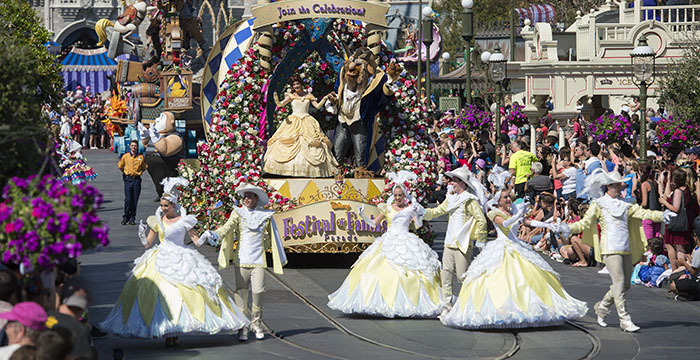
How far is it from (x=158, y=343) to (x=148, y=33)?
1613 centimetres

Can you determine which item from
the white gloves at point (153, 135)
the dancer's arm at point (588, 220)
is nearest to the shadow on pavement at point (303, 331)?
the dancer's arm at point (588, 220)

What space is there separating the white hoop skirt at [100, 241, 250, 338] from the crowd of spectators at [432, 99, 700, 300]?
5.46 metres

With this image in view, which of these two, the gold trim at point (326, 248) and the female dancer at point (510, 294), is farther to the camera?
the gold trim at point (326, 248)

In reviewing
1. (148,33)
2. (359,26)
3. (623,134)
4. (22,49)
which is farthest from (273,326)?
(148,33)

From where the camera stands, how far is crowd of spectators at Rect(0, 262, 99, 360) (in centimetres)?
696

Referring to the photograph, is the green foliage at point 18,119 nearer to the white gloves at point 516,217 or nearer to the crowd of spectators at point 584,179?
the white gloves at point 516,217

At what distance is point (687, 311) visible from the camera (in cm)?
1373

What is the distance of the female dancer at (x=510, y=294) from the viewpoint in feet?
39.8

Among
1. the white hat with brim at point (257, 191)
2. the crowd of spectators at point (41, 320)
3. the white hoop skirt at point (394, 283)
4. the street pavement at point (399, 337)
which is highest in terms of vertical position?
the white hat with brim at point (257, 191)

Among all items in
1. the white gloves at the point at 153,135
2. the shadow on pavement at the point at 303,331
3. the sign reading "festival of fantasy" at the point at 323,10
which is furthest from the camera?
the white gloves at the point at 153,135

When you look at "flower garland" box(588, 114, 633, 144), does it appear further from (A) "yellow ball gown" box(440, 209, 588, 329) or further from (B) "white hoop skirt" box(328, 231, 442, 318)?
(A) "yellow ball gown" box(440, 209, 588, 329)

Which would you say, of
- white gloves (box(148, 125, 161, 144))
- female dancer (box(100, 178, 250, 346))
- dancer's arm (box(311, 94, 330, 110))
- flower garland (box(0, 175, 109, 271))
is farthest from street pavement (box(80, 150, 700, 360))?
white gloves (box(148, 125, 161, 144))

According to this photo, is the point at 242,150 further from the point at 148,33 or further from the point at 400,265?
the point at 148,33

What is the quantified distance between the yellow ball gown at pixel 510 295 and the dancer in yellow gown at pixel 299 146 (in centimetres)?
493
